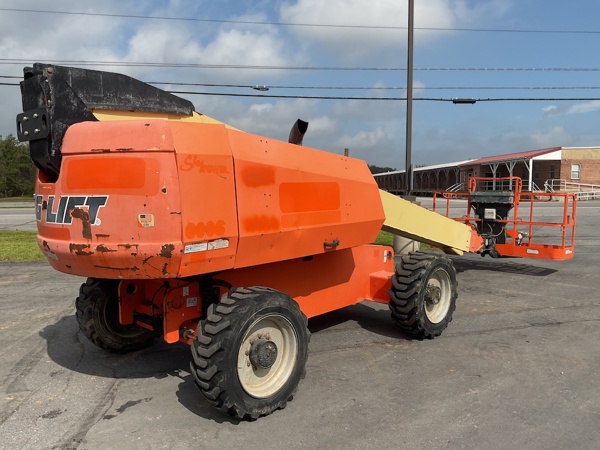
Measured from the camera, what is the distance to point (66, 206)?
3.38m

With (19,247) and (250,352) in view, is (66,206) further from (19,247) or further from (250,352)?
(19,247)

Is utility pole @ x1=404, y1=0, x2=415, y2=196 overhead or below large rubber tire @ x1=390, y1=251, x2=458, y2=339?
overhead

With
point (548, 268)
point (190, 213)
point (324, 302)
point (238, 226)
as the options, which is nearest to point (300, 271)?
point (324, 302)

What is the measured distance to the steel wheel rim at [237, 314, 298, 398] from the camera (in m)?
3.66

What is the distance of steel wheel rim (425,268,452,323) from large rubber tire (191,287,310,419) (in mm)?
2177

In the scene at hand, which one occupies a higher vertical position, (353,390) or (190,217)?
(190,217)

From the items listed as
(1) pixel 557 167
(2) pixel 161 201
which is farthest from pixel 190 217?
(1) pixel 557 167

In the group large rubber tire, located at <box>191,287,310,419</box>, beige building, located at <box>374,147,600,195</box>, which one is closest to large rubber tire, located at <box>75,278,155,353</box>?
large rubber tire, located at <box>191,287,310,419</box>

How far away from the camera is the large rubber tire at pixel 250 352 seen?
3396 mm

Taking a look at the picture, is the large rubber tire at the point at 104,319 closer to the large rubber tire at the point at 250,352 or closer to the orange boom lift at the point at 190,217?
the orange boom lift at the point at 190,217

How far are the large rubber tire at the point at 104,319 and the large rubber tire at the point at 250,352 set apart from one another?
167 cm

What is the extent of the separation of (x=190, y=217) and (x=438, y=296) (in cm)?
350

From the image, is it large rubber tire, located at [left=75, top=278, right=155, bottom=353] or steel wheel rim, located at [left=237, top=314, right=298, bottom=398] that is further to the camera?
large rubber tire, located at [left=75, top=278, right=155, bottom=353]

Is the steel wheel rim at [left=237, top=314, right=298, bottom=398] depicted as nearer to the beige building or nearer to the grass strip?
the grass strip
